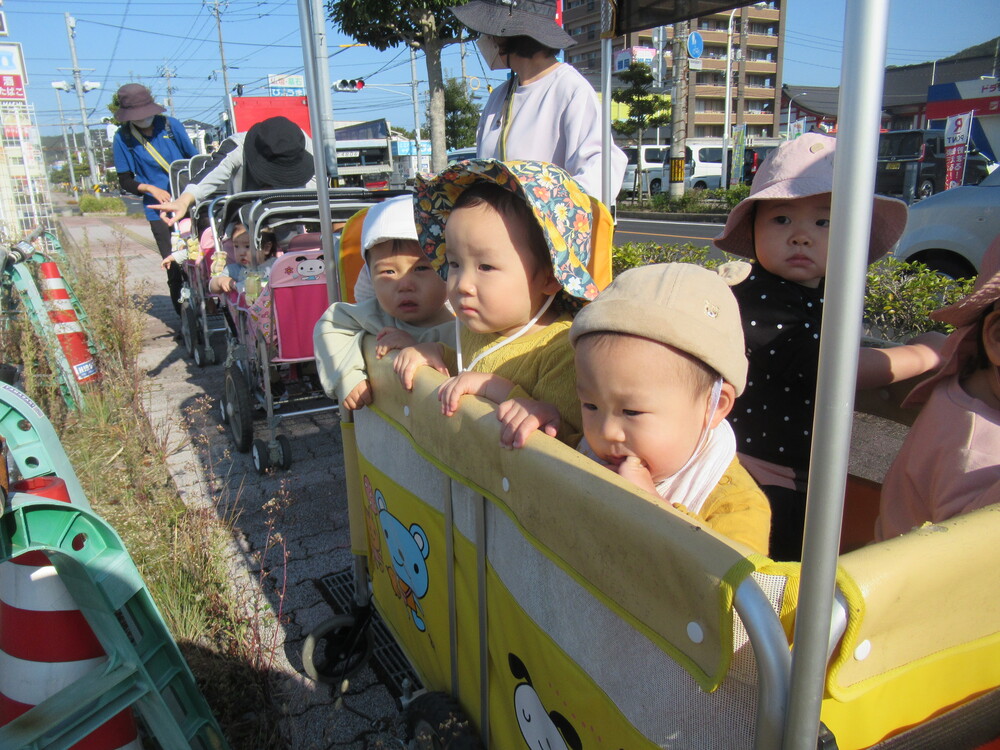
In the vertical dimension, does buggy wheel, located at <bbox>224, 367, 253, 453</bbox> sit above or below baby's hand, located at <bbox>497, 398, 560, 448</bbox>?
below

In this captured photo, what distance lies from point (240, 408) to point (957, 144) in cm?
1372

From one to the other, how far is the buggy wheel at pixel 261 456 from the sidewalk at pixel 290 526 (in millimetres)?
92

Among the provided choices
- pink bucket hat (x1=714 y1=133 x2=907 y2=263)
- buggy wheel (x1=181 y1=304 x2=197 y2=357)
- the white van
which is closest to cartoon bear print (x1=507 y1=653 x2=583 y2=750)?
pink bucket hat (x1=714 y1=133 x2=907 y2=263)

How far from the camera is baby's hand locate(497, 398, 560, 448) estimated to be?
1222mm

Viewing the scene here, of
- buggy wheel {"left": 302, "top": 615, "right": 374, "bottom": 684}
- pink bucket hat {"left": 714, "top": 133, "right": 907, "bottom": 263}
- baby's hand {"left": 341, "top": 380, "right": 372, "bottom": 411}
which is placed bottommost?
buggy wheel {"left": 302, "top": 615, "right": 374, "bottom": 684}

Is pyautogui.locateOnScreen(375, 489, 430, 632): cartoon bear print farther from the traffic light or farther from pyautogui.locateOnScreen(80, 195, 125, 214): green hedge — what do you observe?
pyautogui.locateOnScreen(80, 195, 125, 214): green hedge

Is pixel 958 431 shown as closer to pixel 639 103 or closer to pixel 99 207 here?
pixel 639 103

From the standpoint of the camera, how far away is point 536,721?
1.33 meters

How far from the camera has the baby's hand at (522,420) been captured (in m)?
1.22

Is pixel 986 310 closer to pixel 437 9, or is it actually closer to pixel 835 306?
pixel 835 306

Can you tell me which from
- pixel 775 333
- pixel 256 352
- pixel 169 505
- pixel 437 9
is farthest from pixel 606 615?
pixel 437 9

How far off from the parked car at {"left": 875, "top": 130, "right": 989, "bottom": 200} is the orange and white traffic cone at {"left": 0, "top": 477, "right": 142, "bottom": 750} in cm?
1901

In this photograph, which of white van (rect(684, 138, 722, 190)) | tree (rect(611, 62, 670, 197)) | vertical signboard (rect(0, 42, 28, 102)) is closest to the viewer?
vertical signboard (rect(0, 42, 28, 102))

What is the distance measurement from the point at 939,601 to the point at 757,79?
59.0 metres
